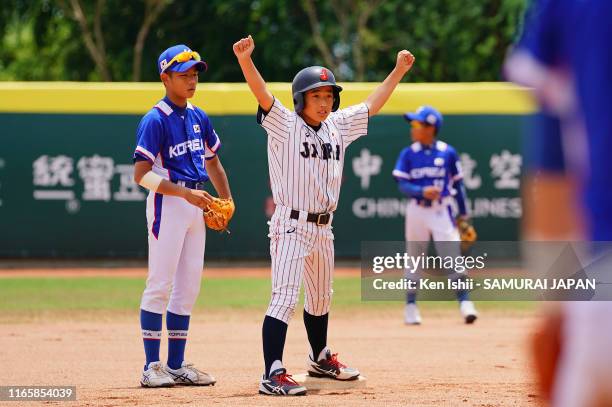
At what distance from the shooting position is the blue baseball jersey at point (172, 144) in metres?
6.58

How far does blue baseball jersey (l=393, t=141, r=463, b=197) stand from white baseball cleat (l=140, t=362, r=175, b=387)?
183 inches

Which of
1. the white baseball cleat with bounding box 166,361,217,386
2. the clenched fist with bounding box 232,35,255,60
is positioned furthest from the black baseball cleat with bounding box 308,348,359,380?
the clenched fist with bounding box 232,35,255,60

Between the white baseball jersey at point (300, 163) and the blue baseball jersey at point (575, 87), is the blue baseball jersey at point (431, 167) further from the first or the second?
the blue baseball jersey at point (575, 87)

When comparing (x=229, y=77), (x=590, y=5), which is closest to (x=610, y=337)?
(x=590, y=5)

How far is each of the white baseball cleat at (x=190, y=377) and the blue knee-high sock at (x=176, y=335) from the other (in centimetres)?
5

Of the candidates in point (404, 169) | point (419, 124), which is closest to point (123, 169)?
point (404, 169)

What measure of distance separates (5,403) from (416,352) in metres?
3.68

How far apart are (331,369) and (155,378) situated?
3.39 ft

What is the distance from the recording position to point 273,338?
6234 mm

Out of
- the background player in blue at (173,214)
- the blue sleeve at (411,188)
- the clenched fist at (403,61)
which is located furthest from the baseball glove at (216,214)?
the blue sleeve at (411,188)

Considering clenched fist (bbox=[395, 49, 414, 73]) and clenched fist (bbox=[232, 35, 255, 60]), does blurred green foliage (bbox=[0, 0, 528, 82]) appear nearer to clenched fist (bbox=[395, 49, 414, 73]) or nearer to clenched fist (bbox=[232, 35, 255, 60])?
clenched fist (bbox=[395, 49, 414, 73])

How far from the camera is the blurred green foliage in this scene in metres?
24.7

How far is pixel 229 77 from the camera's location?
83.5 feet
